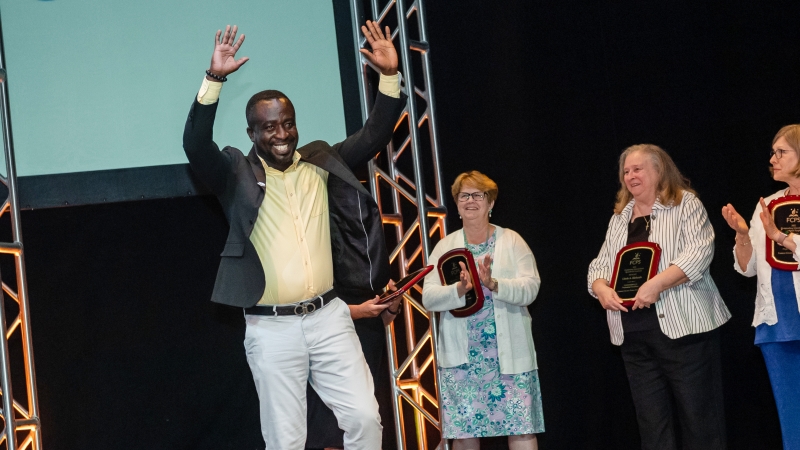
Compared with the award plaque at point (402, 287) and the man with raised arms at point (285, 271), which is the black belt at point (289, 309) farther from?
the award plaque at point (402, 287)

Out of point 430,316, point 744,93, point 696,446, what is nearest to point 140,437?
point 430,316

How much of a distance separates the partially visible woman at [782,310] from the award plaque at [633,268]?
382mm

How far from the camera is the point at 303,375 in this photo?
3.55 m

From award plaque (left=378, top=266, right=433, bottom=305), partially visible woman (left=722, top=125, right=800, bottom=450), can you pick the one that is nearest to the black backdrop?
partially visible woman (left=722, top=125, right=800, bottom=450)

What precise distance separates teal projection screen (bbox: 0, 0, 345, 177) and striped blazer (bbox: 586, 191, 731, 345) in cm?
164

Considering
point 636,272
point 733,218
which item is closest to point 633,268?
point 636,272

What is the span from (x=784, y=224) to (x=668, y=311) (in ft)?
2.08

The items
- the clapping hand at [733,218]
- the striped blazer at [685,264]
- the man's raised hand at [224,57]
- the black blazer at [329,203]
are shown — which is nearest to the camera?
the man's raised hand at [224,57]

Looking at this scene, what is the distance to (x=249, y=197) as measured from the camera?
11.5ft

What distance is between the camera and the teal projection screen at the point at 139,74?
4078 millimetres

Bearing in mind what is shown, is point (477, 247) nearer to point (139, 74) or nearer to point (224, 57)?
point (224, 57)

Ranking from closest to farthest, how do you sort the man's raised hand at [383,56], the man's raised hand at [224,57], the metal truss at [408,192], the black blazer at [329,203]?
1. the man's raised hand at [224,57]
2. the black blazer at [329,203]
3. the man's raised hand at [383,56]
4. the metal truss at [408,192]

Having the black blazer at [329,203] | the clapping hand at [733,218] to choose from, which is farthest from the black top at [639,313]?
the black blazer at [329,203]

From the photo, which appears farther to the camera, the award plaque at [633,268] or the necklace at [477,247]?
the necklace at [477,247]
